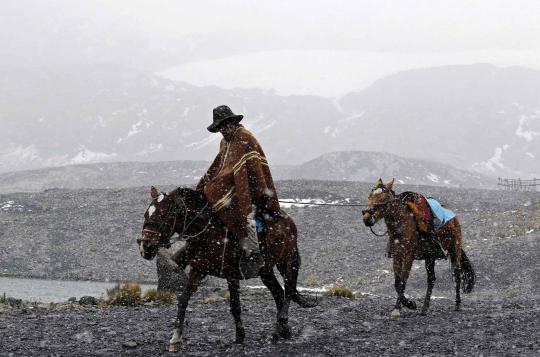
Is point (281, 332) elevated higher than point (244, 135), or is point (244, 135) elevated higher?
point (244, 135)

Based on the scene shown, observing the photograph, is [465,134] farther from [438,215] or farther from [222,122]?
[222,122]

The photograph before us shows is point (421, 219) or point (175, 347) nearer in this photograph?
point (175, 347)

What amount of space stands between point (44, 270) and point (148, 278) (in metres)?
4.87

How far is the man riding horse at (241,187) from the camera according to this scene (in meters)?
8.82

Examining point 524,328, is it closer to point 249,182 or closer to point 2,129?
point 249,182

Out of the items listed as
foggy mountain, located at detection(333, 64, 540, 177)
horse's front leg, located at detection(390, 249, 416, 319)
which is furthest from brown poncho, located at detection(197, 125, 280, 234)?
foggy mountain, located at detection(333, 64, 540, 177)

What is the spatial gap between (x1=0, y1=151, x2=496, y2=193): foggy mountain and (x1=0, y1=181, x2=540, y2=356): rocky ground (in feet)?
115

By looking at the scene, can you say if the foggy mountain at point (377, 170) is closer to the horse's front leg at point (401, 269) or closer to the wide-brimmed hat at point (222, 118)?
the horse's front leg at point (401, 269)

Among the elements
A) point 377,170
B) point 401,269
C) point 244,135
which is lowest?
point 401,269

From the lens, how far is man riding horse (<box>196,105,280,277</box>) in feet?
28.9

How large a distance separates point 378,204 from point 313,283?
44.6 ft

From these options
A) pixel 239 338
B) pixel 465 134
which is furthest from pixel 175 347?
pixel 465 134

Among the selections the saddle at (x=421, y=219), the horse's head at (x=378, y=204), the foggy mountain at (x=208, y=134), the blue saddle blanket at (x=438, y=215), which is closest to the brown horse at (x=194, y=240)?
the horse's head at (x=378, y=204)

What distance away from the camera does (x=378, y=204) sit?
39.2ft
